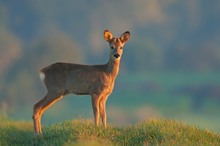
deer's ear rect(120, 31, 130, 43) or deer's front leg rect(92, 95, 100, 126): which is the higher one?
deer's ear rect(120, 31, 130, 43)

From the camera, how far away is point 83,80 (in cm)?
1630

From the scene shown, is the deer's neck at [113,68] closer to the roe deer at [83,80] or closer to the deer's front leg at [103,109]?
the roe deer at [83,80]

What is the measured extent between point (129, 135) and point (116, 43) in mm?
2648

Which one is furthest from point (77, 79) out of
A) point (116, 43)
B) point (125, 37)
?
point (125, 37)

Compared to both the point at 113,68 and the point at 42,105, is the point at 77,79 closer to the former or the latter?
the point at 113,68

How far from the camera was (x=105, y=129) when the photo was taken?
49.2 feet

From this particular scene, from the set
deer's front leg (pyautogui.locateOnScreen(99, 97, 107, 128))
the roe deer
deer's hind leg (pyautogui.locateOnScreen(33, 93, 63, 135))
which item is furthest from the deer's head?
deer's hind leg (pyautogui.locateOnScreen(33, 93, 63, 135))

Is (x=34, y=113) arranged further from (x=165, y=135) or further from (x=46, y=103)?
(x=165, y=135)

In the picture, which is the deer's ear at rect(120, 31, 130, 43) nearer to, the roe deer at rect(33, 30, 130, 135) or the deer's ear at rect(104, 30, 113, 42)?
the roe deer at rect(33, 30, 130, 135)

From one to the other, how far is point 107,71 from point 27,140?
9.19ft

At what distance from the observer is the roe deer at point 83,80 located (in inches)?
635

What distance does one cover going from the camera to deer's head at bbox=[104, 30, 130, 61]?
631 inches

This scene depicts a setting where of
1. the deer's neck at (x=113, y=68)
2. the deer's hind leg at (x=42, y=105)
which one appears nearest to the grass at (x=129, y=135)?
the deer's hind leg at (x=42, y=105)

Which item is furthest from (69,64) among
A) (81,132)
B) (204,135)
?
(204,135)
